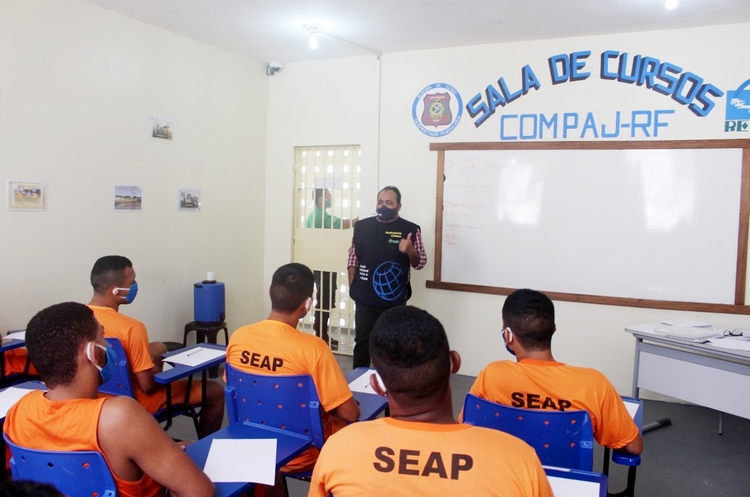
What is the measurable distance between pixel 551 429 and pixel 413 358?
807mm

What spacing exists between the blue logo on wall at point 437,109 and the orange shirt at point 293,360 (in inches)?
120

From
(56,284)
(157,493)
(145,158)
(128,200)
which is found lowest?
(157,493)

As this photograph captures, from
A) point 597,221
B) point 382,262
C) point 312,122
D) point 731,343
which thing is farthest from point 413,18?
point 731,343

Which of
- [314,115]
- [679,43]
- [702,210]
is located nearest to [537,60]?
[679,43]

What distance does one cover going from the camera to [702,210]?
3.90 meters

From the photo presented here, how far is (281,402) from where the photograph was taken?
191cm

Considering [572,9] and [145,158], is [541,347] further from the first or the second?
[145,158]

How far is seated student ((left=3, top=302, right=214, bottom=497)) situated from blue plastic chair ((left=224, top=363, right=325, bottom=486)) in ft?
1.72

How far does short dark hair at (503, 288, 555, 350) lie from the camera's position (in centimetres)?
186

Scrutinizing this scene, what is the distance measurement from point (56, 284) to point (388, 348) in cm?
326

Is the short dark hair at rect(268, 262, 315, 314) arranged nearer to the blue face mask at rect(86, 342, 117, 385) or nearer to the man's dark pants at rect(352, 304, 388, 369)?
the blue face mask at rect(86, 342, 117, 385)

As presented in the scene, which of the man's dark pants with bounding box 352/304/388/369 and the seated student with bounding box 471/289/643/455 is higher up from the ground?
the seated student with bounding box 471/289/643/455

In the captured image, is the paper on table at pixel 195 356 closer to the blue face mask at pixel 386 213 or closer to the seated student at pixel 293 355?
the seated student at pixel 293 355


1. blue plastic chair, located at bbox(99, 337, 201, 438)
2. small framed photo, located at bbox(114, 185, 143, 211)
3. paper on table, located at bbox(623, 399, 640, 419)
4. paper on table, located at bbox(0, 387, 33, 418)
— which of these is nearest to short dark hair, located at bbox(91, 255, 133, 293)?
blue plastic chair, located at bbox(99, 337, 201, 438)
